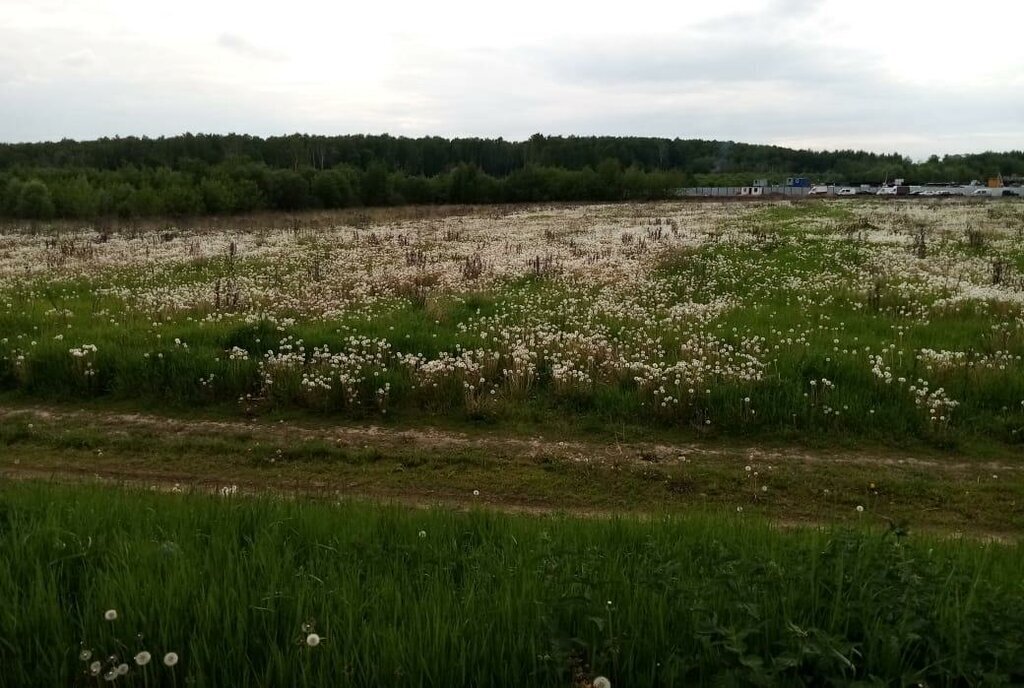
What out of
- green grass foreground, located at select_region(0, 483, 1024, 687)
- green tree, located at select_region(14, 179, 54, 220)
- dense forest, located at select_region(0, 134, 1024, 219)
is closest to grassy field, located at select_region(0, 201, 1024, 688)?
green grass foreground, located at select_region(0, 483, 1024, 687)

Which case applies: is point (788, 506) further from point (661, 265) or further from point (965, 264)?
point (965, 264)

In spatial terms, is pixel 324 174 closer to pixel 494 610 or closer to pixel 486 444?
pixel 486 444

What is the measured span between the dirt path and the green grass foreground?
13.2ft

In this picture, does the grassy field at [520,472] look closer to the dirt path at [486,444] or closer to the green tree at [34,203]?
the dirt path at [486,444]

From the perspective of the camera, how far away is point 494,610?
4090 millimetres

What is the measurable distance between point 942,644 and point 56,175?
108619 millimetres

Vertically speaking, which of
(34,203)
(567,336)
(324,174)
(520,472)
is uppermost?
(324,174)

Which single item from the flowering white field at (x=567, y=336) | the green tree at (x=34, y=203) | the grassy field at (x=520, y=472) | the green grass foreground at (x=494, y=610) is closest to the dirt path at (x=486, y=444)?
the grassy field at (x=520, y=472)

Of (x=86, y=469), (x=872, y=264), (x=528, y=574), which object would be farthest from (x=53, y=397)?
(x=872, y=264)

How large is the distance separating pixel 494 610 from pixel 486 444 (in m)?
5.97

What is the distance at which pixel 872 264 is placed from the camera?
864 inches

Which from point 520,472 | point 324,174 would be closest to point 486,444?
point 520,472

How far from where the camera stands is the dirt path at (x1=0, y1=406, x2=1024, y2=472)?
9375 mm

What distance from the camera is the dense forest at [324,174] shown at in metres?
77.1
